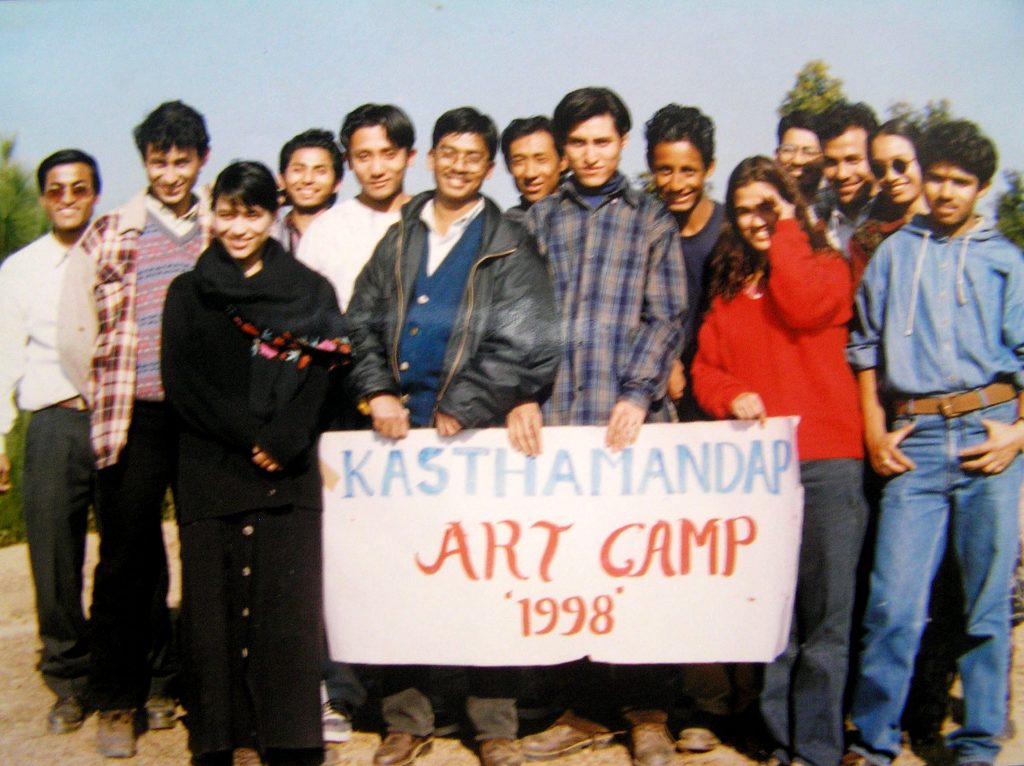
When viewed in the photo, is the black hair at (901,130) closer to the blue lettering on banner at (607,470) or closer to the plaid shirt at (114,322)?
the blue lettering on banner at (607,470)

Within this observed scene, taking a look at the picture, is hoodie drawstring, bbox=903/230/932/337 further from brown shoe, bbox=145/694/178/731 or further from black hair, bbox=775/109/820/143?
brown shoe, bbox=145/694/178/731

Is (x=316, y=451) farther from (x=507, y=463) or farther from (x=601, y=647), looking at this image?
(x=601, y=647)

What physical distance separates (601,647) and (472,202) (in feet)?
4.86

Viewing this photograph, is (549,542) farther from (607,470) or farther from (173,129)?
(173,129)

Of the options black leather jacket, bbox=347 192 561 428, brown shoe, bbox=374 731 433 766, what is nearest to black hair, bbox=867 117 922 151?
black leather jacket, bbox=347 192 561 428

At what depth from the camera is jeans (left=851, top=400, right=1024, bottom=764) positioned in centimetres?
344

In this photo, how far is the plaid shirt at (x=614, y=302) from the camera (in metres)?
3.54

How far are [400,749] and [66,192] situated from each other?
7.18 ft

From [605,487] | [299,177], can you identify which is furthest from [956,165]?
[299,177]

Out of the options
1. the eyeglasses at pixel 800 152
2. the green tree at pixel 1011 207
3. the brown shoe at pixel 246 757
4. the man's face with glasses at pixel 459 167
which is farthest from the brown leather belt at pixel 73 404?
the green tree at pixel 1011 207

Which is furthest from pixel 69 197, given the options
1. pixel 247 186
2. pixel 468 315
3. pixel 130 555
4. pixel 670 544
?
pixel 670 544

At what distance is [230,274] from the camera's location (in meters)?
3.46

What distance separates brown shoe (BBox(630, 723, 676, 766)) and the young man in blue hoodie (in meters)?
0.55

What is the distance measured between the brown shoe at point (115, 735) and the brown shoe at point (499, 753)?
3.90 feet
